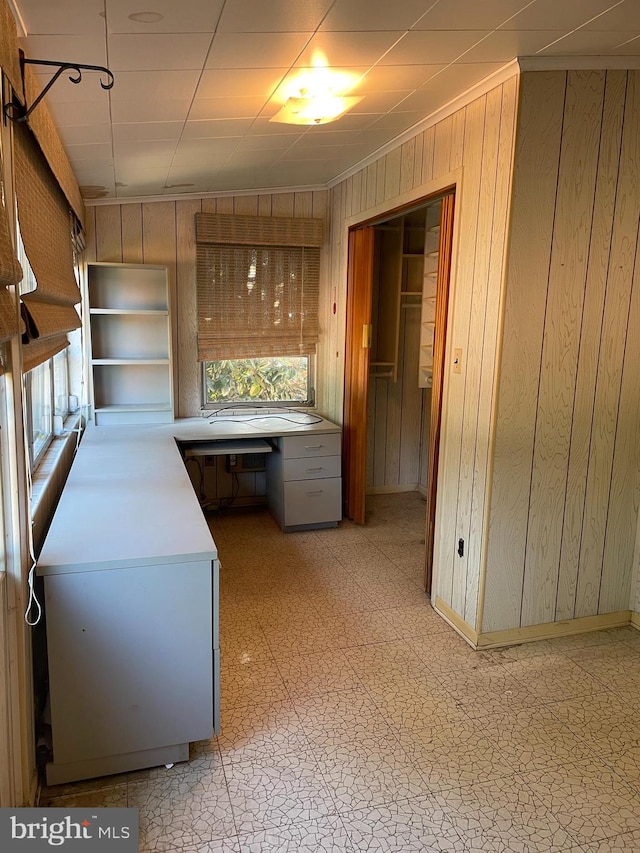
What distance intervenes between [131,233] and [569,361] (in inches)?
115

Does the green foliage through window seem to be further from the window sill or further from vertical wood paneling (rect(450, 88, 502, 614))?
vertical wood paneling (rect(450, 88, 502, 614))

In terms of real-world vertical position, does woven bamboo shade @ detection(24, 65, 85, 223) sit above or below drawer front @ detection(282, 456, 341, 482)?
above

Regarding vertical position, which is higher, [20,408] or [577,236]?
[577,236]

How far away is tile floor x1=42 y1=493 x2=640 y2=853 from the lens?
1771 mm

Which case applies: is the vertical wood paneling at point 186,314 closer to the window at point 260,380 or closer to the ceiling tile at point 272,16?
the window at point 260,380

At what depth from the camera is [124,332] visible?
13.3ft

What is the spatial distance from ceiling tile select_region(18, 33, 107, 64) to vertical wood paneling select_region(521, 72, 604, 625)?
1.78m

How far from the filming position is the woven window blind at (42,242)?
5.87 ft

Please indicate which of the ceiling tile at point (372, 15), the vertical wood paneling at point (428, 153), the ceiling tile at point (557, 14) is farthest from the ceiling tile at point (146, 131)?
the ceiling tile at point (557, 14)

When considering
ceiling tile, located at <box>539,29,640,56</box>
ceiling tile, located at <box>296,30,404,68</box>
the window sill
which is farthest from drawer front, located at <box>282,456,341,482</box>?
ceiling tile, located at <box>539,29,640,56</box>

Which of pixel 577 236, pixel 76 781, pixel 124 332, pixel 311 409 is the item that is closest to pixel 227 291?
pixel 124 332

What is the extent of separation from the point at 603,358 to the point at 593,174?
2.55 feet

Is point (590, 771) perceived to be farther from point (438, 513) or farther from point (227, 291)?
point (227, 291)

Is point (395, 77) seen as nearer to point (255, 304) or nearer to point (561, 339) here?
point (561, 339)
